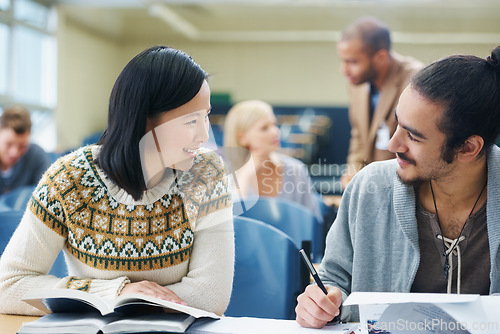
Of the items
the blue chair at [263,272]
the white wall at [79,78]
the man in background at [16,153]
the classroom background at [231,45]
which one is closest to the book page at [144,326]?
the blue chair at [263,272]

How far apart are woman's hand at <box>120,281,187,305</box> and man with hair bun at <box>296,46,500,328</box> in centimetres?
29

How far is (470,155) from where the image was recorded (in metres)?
1.20

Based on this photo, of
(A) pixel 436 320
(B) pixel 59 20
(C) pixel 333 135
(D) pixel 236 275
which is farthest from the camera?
(C) pixel 333 135

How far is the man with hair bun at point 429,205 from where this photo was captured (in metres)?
1.14

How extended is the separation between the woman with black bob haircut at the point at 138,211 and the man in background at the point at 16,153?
2397 mm

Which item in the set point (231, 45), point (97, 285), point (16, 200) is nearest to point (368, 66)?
point (16, 200)

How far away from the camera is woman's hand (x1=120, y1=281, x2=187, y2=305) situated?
118 centimetres

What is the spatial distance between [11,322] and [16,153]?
2.67 meters

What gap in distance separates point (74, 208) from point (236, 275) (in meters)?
0.50

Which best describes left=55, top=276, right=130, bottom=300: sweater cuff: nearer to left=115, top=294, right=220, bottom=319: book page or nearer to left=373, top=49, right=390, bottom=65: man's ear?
left=115, top=294, right=220, bottom=319: book page

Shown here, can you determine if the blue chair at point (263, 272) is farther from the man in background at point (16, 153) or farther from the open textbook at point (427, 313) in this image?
the man in background at point (16, 153)

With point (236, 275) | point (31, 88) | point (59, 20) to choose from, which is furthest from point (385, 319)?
point (59, 20)

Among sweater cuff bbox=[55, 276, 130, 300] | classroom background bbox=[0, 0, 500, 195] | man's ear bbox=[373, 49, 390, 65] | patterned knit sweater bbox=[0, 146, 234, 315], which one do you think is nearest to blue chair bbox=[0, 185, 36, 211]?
patterned knit sweater bbox=[0, 146, 234, 315]

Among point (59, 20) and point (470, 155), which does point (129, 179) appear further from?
point (59, 20)
